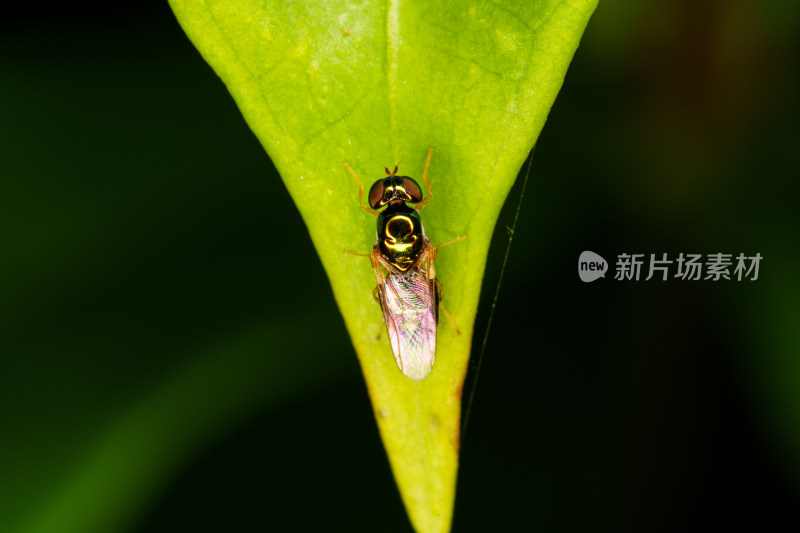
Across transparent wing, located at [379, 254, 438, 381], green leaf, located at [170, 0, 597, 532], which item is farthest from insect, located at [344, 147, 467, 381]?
green leaf, located at [170, 0, 597, 532]

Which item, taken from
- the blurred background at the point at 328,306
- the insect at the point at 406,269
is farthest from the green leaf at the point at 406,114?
the blurred background at the point at 328,306

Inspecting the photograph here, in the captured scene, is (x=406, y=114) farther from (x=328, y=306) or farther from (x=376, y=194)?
(x=328, y=306)

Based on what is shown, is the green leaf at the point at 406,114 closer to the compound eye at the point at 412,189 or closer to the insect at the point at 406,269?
the compound eye at the point at 412,189

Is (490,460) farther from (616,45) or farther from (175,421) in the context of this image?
(616,45)

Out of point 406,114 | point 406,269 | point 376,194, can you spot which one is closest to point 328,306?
point 406,269

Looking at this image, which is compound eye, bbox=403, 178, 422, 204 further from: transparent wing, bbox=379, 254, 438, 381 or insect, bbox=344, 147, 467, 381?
transparent wing, bbox=379, 254, 438, 381

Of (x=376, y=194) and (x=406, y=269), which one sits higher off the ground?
(x=406, y=269)
